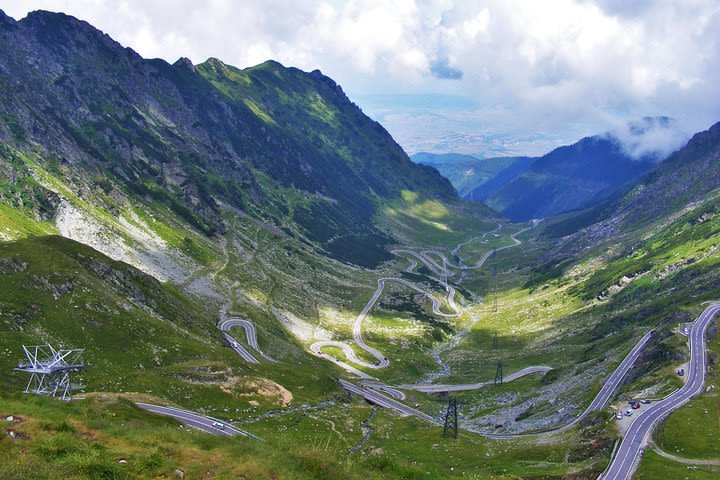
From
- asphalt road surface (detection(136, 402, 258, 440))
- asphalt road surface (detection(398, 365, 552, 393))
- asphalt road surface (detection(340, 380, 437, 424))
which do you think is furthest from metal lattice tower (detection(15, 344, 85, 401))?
asphalt road surface (detection(398, 365, 552, 393))

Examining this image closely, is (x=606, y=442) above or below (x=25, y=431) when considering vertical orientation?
above

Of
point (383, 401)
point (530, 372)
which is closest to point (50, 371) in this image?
point (383, 401)

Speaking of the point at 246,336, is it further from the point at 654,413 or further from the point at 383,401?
the point at 654,413

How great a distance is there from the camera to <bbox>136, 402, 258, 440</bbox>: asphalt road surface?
60.7 m

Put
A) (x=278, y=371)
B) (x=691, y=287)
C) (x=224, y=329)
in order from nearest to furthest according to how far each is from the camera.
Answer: (x=278, y=371) → (x=224, y=329) → (x=691, y=287)

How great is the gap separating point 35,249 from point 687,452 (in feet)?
357

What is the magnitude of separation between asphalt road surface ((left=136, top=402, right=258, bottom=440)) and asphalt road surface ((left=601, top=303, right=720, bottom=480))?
43951mm

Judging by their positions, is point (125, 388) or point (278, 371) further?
point (278, 371)

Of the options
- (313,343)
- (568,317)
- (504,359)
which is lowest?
(313,343)

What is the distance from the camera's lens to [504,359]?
550ft

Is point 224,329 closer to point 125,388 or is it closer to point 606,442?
point 125,388

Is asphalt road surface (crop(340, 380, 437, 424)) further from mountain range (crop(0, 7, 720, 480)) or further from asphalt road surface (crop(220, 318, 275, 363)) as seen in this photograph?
asphalt road surface (crop(220, 318, 275, 363))

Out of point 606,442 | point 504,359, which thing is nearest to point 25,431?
point 606,442

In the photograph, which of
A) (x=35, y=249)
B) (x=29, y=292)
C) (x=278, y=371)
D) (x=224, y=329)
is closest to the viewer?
(x=29, y=292)
